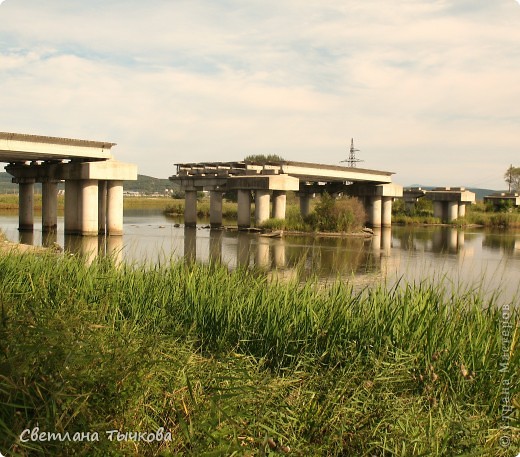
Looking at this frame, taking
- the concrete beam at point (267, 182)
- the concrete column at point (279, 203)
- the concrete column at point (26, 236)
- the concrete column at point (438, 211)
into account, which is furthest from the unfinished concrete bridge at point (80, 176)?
the concrete column at point (438, 211)

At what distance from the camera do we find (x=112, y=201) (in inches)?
1359

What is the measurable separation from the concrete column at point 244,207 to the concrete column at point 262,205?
0.85 m

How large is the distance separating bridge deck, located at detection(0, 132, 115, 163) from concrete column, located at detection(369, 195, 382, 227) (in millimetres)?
27220

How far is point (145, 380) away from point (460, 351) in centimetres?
329

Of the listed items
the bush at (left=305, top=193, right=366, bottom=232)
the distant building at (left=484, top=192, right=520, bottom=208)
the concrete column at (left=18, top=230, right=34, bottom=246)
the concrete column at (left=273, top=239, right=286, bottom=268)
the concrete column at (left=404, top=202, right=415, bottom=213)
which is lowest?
the concrete column at (left=273, top=239, right=286, bottom=268)

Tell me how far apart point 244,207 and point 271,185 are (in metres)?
3.65

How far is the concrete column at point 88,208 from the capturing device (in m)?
33.3

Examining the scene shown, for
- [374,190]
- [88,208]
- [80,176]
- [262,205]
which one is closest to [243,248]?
[88,208]

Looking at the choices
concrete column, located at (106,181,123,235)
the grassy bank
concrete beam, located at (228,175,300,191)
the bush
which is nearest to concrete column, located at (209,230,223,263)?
the grassy bank

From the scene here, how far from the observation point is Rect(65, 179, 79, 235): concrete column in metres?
34.2

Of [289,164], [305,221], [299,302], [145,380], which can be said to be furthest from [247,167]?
[145,380]

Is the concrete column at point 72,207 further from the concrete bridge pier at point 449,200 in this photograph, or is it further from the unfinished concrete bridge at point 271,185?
the concrete bridge pier at point 449,200

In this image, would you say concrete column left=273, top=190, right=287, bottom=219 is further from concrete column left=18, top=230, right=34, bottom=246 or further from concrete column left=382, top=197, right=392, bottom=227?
concrete column left=382, top=197, right=392, bottom=227

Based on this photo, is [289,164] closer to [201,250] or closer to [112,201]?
[112,201]
